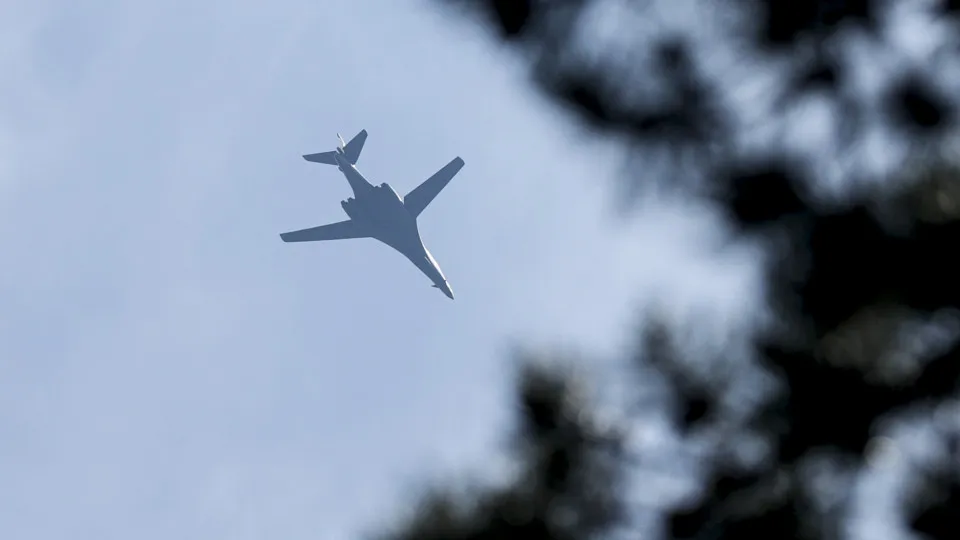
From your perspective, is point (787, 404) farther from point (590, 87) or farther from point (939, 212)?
point (590, 87)

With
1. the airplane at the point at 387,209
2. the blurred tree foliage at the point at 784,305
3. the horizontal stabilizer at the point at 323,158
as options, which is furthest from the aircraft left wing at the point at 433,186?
the blurred tree foliage at the point at 784,305

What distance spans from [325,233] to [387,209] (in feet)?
12.0

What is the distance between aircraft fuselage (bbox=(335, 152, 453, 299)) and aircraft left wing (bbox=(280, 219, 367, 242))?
0.86 metres

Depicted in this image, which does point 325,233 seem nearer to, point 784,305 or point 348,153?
point 348,153

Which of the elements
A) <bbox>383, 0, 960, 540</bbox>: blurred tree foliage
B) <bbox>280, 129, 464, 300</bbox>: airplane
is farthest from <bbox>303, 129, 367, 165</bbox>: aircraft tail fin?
<bbox>383, 0, 960, 540</bbox>: blurred tree foliage

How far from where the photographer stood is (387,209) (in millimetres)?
43125

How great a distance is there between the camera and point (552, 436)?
690 cm

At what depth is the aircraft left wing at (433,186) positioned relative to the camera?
1759 inches

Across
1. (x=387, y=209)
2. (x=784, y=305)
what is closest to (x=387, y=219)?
(x=387, y=209)

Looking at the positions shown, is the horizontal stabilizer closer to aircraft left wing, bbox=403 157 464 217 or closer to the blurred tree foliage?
aircraft left wing, bbox=403 157 464 217

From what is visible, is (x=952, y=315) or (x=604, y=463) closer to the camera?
(x=952, y=315)

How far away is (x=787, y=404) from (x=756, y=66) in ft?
5.31

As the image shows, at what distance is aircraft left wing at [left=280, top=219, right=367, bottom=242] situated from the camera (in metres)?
45.0

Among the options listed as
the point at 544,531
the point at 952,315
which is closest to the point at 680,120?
the point at 952,315
